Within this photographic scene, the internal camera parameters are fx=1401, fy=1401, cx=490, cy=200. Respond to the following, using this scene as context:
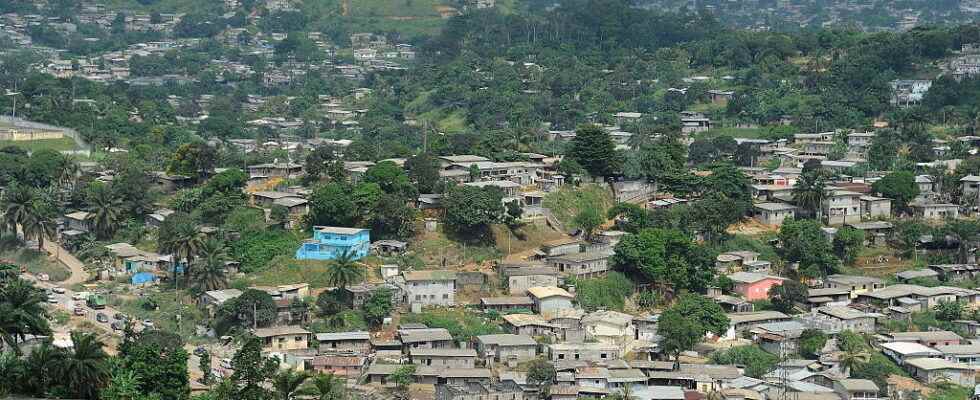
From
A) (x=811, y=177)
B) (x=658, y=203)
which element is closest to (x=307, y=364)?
(x=658, y=203)

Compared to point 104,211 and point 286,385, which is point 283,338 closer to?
point 286,385

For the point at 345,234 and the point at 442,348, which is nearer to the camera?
the point at 442,348

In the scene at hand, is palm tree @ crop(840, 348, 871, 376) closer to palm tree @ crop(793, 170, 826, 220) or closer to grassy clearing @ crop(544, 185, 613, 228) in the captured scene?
palm tree @ crop(793, 170, 826, 220)

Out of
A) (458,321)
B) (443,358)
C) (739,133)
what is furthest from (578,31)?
(443,358)

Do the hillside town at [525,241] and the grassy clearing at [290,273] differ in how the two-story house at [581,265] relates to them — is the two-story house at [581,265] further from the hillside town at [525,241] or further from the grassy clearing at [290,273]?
the grassy clearing at [290,273]

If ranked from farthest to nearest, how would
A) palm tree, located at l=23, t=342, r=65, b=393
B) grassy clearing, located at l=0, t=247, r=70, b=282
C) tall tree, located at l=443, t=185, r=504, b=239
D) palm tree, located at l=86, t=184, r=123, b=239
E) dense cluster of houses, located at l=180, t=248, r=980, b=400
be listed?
palm tree, located at l=86, t=184, r=123, b=239
grassy clearing, located at l=0, t=247, r=70, b=282
tall tree, located at l=443, t=185, r=504, b=239
dense cluster of houses, located at l=180, t=248, r=980, b=400
palm tree, located at l=23, t=342, r=65, b=393

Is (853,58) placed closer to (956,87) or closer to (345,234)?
(956,87)

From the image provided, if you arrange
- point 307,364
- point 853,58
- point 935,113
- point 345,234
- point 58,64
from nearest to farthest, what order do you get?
point 307,364 → point 345,234 → point 935,113 → point 853,58 → point 58,64

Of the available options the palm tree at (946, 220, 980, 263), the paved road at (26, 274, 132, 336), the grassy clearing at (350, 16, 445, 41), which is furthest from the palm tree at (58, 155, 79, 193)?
the grassy clearing at (350, 16, 445, 41)
